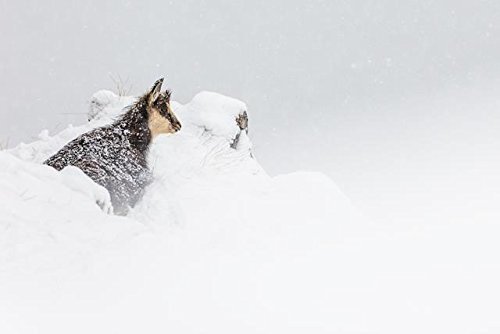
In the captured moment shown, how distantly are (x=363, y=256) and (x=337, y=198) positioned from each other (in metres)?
2.33

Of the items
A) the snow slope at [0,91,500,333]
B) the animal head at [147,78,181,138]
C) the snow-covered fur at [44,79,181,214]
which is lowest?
the snow slope at [0,91,500,333]

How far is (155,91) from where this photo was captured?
852 cm

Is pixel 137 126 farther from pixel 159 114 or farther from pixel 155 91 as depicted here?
pixel 155 91

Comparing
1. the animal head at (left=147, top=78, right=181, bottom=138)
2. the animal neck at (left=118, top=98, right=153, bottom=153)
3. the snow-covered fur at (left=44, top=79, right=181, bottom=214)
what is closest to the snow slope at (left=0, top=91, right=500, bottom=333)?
the snow-covered fur at (left=44, top=79, right=181, bottom=214)

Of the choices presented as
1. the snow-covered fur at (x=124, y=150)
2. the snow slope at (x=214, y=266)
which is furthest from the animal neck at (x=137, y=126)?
the snow slope at (x=214, y=266)

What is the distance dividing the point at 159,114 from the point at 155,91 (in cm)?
40

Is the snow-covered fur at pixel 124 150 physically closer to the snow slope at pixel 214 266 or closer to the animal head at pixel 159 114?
the animal head at pixel 159 114

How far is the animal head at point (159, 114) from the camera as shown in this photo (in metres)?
8.59

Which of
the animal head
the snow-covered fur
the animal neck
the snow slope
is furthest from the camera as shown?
the animal head

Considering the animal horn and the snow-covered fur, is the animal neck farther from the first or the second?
the animal horn

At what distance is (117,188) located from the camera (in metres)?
6.77

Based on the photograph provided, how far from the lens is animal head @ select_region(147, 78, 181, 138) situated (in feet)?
28.2

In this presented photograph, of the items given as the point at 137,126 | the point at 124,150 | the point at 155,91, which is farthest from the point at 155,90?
the point at 124,150

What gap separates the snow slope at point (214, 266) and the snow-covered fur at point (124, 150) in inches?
12.9
